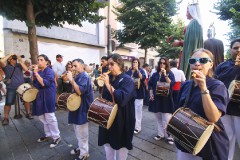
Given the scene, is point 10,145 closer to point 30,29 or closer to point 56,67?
point 30,29

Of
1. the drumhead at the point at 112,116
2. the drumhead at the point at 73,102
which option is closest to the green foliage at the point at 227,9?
the drumhead at the point at 73,102

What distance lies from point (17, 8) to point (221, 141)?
6.99 meters

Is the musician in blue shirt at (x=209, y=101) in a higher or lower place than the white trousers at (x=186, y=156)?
higher

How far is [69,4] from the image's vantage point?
21.9ft

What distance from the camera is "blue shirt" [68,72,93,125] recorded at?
12.0 feet

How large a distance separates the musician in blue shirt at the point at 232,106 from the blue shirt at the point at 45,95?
3.46 m

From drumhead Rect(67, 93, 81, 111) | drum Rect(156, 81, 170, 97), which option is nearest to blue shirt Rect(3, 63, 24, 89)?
drumhead Rect(67, 93, 81, 111)

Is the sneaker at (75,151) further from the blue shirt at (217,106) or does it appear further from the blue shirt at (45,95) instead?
the blue shirt at (217,106)

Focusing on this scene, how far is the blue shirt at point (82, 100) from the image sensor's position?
3670 millimetres

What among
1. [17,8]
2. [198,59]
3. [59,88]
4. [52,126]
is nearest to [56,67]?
[59,88]

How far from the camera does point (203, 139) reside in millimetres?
1881

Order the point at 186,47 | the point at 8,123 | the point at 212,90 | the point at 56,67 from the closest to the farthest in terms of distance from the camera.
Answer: the point at 212,90 → the point at 186,47 → the point at 8,123 → the point at 56,67

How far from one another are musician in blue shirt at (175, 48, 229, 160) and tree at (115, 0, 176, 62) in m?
13.4

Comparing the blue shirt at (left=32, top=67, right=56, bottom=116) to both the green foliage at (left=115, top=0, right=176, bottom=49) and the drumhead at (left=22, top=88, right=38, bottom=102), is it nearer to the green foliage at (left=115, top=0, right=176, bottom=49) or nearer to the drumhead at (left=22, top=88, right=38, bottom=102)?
the drumhead at (left=22, top=88, right=38, bottom=102)
